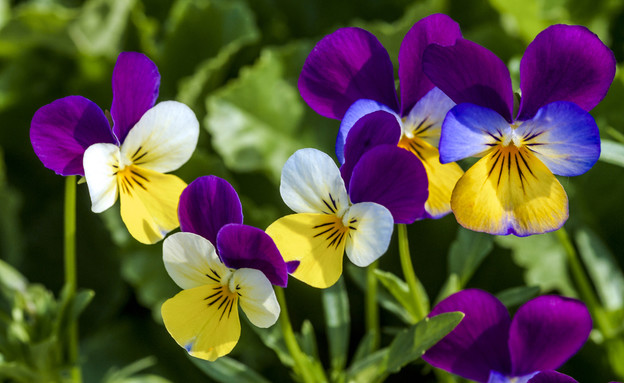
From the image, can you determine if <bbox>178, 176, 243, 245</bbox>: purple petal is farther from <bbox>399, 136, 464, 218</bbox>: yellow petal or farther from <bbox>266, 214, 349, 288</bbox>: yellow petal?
<bbox>399, 136, 464, 218</bbox>: yellow petal

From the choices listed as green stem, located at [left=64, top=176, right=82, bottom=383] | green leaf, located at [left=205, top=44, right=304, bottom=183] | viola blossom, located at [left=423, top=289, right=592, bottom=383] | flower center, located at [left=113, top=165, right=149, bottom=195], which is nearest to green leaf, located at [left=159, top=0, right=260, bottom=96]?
green leaf, located at [left=205, top=44, right=304, bottom=183]

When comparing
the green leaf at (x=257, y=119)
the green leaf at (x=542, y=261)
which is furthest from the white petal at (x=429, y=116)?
the green leaf at (x=257, y=119)

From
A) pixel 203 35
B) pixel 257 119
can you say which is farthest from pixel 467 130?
pixel 203 35

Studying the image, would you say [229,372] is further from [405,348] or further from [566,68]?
[566,68]

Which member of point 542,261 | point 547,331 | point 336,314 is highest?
point 547,331

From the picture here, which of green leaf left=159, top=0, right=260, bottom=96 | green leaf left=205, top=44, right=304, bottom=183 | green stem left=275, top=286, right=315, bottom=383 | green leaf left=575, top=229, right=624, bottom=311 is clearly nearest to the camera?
green stem left=275, top=286, right=315, bottom=383

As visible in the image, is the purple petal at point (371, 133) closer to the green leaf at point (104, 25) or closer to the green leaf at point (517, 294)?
the green leaf at point (517, 294)
